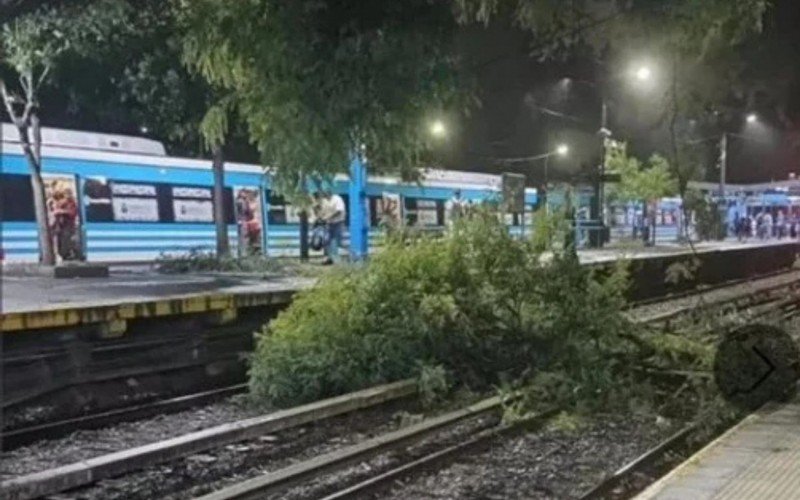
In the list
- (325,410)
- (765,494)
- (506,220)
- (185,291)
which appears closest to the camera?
(765,494)

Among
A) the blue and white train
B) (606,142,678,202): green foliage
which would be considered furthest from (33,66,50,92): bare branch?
(606,142,678,202): green foliage

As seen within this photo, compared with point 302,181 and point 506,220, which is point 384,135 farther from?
point 506,220

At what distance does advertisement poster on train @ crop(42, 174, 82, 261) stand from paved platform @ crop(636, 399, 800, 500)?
49.7ft

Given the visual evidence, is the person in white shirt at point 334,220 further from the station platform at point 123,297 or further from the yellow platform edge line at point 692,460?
the yellow platform edge line at point 692,460

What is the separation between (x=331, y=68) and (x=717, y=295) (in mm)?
19424

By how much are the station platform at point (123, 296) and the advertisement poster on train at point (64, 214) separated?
133 cm

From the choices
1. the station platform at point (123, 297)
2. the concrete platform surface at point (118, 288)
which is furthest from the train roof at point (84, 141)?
the station platform at point (123, 297)

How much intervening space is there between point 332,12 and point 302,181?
163 cm

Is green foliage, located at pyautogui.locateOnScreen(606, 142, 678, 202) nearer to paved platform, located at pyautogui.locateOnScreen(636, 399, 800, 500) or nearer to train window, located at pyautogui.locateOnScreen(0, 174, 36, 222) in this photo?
train window, located at pyautogui.locateOnScreen(0, 174, 36, 222)

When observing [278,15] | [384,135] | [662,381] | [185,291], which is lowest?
[662,381]

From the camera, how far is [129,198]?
22.9 meters

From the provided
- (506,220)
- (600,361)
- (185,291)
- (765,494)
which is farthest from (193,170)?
(765,494)

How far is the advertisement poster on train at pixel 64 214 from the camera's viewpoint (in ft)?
65.7

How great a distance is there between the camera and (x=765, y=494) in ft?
20.7
